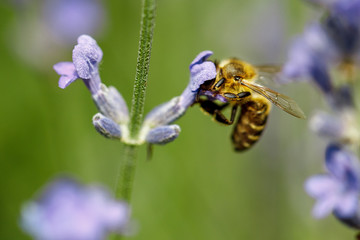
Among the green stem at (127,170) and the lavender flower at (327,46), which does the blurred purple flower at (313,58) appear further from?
the green stem at (127,170)

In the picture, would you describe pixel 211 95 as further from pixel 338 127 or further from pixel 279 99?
pixel 338 127

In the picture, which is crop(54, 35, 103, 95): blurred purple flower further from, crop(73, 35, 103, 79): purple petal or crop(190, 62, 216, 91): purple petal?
crop(190, 62, 216, 91): purple petal

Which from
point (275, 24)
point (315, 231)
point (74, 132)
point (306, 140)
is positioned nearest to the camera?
point (315, 231)

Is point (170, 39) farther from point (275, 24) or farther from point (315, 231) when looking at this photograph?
point (315, 231)

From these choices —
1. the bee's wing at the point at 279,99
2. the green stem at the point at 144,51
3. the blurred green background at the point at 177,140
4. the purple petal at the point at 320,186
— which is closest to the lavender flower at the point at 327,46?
the bee's wing at the point at 279,99

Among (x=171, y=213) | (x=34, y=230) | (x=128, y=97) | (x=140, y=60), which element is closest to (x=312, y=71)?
(x=140, y=60)

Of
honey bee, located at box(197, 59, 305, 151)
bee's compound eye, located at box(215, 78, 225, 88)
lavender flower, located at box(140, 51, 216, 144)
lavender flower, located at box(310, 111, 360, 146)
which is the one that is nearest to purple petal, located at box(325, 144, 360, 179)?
lavender flower, located at box(310, 111, 360, 146)

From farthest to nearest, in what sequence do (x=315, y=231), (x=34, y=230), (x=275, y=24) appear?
1. (x=275, y=24)
2. (x=315, y=231)
3. (x=34, y=230)
